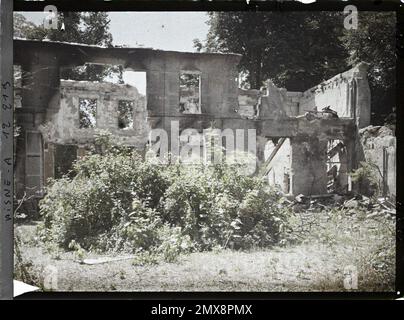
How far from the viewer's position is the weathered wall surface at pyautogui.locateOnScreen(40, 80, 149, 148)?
6.34m

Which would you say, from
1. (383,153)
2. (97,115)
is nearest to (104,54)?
(97,115)

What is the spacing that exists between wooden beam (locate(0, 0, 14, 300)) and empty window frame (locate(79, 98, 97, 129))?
37.5 inches

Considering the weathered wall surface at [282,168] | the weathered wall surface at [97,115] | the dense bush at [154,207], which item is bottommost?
the dense bush at [154,207]

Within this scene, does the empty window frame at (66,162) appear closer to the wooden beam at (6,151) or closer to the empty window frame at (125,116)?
the wooden beam at (6,151)

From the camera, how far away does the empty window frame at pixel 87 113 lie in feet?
20.9

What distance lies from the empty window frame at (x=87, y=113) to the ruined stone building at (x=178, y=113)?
0.02 metres

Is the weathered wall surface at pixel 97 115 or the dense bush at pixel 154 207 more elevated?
the weathered wall surface at pixel 97 115

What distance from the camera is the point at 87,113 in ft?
21.4

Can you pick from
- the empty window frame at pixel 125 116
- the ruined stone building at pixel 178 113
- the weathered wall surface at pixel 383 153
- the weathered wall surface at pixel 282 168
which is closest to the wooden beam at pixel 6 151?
the ruined stone building at pixel 178 113

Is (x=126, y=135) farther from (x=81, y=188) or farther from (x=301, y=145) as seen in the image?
(x=301, y=145)

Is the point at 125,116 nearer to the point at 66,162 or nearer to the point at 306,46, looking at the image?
the point at 66,162

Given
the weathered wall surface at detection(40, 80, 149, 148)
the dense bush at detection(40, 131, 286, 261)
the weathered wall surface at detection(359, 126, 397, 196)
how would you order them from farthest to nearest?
the weathered wall surface at detection(40, 80, 149, 148) → the dense bush at detection(40, 131, 286, 261) → the weathered wall surface at detection(359, 126, 397, 196)

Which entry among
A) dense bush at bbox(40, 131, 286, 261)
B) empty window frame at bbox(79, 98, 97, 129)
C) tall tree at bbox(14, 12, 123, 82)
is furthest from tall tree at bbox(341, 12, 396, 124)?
empty window frame at bbox(79, 98, 97, 129)

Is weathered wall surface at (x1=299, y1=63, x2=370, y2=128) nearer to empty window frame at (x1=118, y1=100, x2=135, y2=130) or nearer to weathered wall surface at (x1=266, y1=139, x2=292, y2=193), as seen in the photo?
weathered wall surface at (x1=266, y1=139, x2=292, y2=193)
